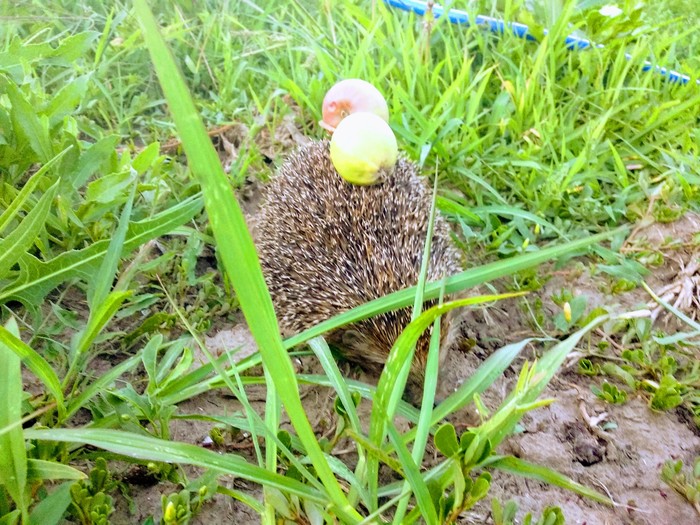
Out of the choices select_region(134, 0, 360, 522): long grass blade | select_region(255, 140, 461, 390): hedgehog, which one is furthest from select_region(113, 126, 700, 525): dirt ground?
select_region(134, 0, 360, 522): long grass blade

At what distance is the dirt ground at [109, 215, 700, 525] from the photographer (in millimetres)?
1751

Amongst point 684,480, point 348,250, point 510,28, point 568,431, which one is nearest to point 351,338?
point 348,250

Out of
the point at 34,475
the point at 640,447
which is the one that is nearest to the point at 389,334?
the point at 640,447

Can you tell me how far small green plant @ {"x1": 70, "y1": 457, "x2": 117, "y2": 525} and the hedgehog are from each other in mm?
1017

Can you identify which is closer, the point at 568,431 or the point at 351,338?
the point at 568,431

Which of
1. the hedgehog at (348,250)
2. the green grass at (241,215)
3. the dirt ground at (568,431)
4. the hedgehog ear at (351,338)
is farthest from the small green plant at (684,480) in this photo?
the hedgehog ear at (351,338)

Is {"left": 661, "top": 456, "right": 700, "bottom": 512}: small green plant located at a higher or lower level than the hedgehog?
lower

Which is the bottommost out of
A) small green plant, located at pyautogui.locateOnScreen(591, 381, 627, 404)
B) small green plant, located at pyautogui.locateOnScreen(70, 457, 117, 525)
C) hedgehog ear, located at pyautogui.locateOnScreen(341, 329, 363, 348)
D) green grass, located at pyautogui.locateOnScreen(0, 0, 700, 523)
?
small green plant, located at pyautogui.locateOnScreen(591, 381, 627, 404)

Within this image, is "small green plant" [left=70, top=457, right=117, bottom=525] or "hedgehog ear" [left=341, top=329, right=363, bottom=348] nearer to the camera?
"small green plant" [left=70, top=457, right=117, bottom=525]

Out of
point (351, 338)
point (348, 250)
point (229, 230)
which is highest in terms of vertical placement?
point (229, 230)

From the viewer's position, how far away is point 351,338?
2314 mm

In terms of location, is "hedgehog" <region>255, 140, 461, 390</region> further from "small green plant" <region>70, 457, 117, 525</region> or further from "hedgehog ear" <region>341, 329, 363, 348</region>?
"small green plant" <region>70, 457, 117, 525</region>

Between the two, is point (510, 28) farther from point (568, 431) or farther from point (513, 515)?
point (513, 515)

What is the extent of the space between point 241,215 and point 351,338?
134 cm
